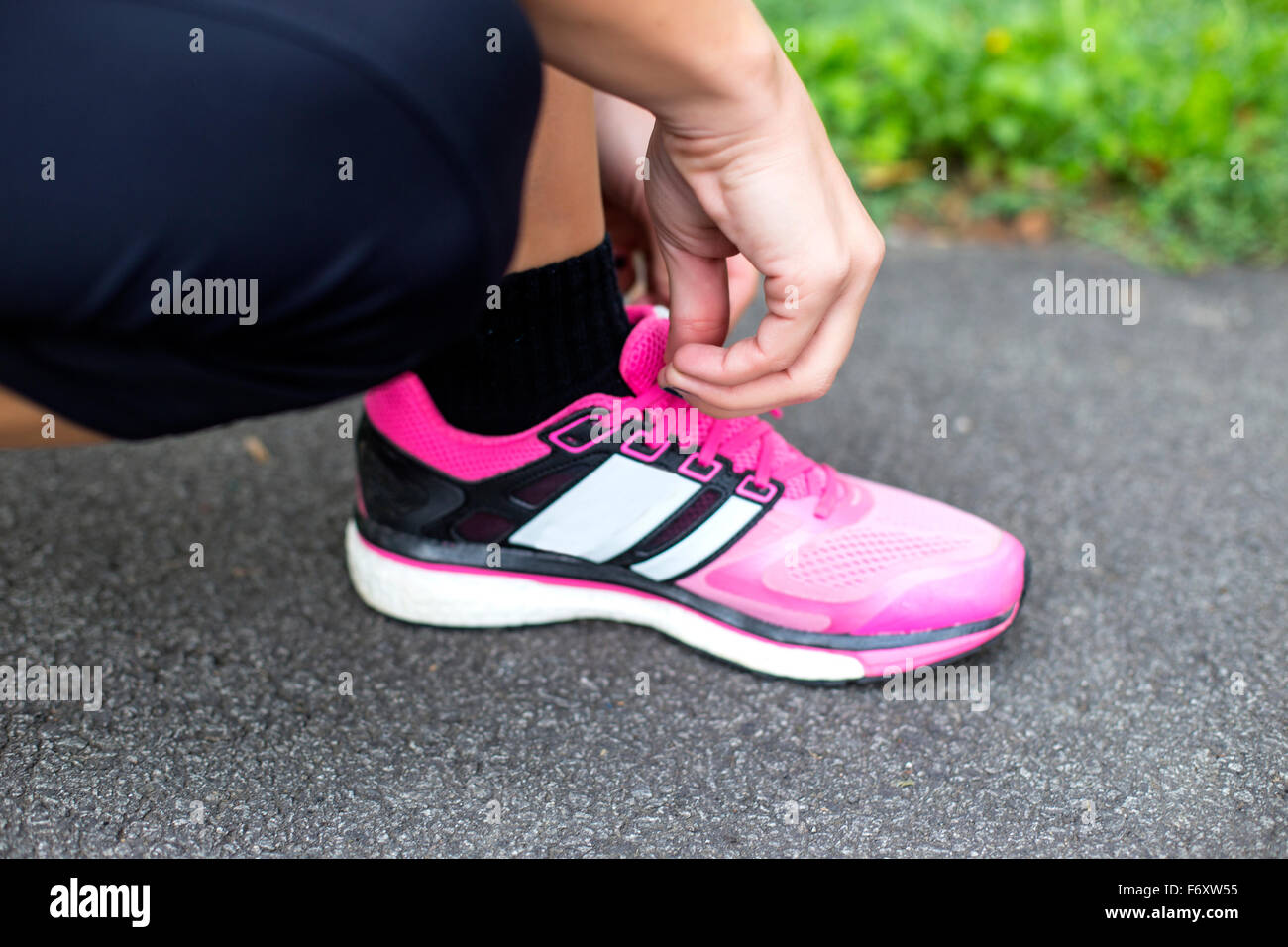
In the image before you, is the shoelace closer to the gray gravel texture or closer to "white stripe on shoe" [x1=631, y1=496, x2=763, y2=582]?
"white stripe on shoe" [x1=631, y1=496, x2=763, y2=582]

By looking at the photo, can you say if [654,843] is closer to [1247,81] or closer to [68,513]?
[68,513]

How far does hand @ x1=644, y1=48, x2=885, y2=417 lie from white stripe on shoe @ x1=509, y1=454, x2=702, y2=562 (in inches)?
7.1

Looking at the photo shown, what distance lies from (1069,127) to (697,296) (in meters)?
1.64

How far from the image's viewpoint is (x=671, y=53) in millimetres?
586

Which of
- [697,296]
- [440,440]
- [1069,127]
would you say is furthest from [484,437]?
[1069,127]

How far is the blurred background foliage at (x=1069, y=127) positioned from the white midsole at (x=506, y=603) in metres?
1.30

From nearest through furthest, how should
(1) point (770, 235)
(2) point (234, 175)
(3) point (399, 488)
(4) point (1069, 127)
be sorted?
(2) point (234, 175) → (1) point (770, 235) → (3) point (399, 488) → (4) point (1069, 127)

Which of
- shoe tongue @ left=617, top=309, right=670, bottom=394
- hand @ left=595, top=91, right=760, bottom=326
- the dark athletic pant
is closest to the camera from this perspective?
the dark athletic pant

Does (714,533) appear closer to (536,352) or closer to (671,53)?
(536,352)

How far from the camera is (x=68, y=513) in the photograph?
116 cm

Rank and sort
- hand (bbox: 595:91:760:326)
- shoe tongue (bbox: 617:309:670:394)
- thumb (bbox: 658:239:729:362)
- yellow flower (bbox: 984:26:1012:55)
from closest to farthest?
thumb (bbox: 658:239:729:362)
shoe tongue (bbox: 617:309:670:394)
hand (bbox: 595:91:760:326)
yellow flower (bbox: 984:26:1012:55)

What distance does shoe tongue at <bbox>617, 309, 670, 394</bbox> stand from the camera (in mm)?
909

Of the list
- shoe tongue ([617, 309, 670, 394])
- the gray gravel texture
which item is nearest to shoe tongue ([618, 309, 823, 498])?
shoe tongue ([617, 309, 670, 394])

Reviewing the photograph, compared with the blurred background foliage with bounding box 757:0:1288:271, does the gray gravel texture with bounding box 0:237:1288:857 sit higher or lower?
lower
